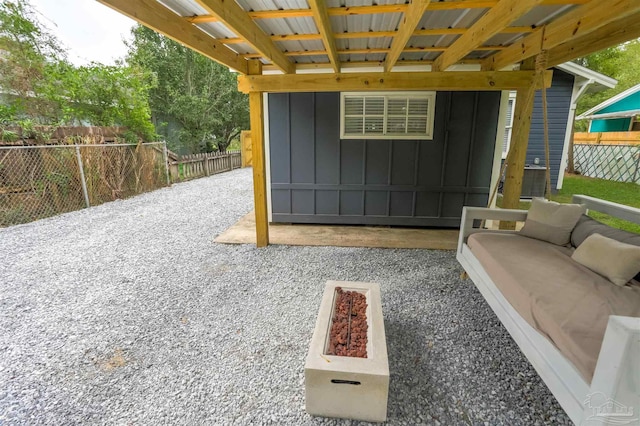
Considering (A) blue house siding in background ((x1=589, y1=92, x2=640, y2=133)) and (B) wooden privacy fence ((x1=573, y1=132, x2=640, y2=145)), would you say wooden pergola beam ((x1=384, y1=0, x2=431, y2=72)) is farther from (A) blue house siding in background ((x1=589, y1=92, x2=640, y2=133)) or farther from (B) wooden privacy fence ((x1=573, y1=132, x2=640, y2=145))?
(A) blue house siding in background ((x1=589, y1=92, x2=640, y2=133))

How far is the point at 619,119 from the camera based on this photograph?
11812 millimetres

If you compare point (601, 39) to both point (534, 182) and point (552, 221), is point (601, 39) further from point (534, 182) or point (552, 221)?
point (534, 182)

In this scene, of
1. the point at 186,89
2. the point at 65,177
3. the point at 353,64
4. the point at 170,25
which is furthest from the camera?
the point at 186,89

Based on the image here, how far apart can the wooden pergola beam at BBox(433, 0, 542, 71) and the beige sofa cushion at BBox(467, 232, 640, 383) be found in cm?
167

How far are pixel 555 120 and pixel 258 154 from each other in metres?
7.10

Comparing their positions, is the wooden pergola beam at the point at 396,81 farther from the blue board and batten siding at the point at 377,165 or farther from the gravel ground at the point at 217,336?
the gravel ground at the point at 217,336

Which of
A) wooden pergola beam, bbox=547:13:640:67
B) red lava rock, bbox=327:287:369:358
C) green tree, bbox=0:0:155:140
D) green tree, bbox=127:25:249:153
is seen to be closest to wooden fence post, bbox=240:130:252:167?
green tree, bbox=127:25:249:153

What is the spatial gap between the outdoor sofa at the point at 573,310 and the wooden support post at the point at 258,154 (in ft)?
8.18

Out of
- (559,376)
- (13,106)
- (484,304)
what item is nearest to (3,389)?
(559,376)

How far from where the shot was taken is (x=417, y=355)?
2010 mm

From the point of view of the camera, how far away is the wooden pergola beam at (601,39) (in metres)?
2.24

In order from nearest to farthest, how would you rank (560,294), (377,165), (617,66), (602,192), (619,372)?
1. (619,372)
2. (560,294)
3. (377,165)
4. (602,192)
5. (617,66)

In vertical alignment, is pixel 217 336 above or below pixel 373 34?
below

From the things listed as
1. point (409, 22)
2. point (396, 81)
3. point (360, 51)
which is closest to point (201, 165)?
point (360, 51)
